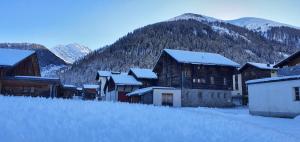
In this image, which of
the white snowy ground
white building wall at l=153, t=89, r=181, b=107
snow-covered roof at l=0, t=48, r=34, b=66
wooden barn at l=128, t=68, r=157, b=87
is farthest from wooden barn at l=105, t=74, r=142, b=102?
the white snowy ground

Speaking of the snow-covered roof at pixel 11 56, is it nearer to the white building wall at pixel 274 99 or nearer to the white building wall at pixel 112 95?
the white building wall at pixel 112 95

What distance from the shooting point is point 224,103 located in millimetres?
50062

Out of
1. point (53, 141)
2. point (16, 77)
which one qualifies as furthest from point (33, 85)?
point (53, 141)

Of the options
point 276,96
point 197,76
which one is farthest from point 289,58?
point 197,76

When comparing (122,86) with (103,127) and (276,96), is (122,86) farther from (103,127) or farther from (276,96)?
(103,127)

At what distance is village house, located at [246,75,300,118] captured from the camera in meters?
27.8

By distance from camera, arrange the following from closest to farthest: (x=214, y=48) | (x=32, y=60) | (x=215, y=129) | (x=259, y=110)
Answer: (x=215, y=129)
(x=259, y=110)
(x=32, y=60)
(x=214, y=48)

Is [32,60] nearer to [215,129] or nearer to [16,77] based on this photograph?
[16,77]

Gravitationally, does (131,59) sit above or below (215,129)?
above

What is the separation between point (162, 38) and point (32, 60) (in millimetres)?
112997

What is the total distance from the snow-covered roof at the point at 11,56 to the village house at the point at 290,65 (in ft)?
95.8

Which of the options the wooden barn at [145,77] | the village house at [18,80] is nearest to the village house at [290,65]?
the village house at [18,80]

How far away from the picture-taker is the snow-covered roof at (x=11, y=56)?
3747 centimetres

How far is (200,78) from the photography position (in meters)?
49.3
